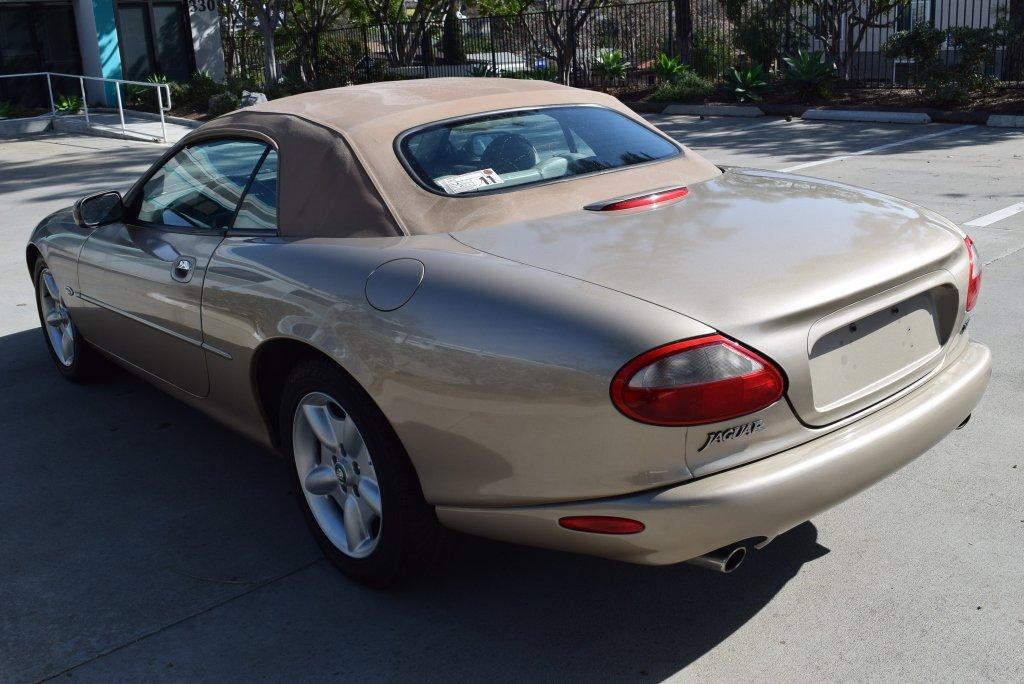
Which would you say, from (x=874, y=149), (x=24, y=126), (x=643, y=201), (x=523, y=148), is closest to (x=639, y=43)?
(x=874, y=149)

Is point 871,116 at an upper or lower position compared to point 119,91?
lower

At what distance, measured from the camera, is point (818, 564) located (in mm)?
3447

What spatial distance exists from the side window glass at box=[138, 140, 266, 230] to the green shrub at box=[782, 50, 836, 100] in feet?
50.5

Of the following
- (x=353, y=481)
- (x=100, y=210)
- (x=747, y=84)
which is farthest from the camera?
(x=747, y=84)

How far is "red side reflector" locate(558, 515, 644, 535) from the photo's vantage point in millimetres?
2666

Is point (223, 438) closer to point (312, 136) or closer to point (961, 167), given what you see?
point (312, 136)

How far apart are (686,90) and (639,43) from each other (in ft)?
13.5

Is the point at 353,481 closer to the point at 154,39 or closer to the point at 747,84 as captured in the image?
the point at 747,84

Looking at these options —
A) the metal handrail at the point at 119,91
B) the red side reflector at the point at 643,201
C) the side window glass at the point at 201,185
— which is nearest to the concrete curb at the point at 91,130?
the metal handrail at the point at 119,91

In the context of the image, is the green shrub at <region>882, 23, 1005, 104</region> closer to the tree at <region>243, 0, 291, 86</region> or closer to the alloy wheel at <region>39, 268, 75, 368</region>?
the tree at <region>243, 0, 291, 86</region>

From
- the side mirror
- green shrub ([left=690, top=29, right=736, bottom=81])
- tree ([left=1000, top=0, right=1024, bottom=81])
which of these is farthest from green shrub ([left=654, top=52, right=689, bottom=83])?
the side mirror

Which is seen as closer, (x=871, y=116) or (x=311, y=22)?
(x=871, y=116)

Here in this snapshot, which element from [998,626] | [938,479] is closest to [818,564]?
[998,626]

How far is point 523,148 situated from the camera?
3861 millimetres
